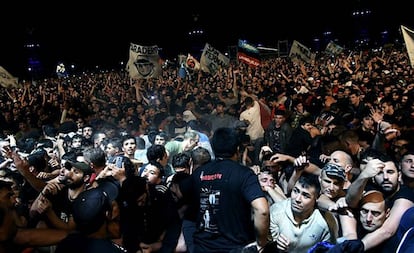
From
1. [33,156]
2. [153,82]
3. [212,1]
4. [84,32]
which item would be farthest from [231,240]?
[212,1]

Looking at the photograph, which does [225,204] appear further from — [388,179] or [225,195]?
[388,179]

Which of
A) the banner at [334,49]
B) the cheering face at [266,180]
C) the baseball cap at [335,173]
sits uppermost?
the banner at [334,49]

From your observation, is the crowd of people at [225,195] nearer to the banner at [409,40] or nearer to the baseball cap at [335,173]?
the baseball cap at [335,173]

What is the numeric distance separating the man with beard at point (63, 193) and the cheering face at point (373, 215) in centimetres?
258

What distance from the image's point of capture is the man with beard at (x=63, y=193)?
502cm

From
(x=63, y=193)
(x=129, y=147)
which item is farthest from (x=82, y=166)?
(x=129, y=147)

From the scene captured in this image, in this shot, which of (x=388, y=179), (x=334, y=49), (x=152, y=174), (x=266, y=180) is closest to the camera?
(x=388, y=179)

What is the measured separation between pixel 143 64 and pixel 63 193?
10.1 m

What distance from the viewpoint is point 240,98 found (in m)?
13.6

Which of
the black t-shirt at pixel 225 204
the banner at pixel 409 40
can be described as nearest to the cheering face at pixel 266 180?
the black t-shirt at pixel 225 204

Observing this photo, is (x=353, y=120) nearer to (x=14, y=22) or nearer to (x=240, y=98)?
(x=240, y=98)

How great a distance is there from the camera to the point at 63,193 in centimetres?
551

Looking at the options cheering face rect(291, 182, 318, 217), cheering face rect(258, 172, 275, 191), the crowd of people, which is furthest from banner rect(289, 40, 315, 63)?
cheering face rect(291, 182, 318, 217)

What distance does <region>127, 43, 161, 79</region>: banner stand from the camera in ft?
50.0
